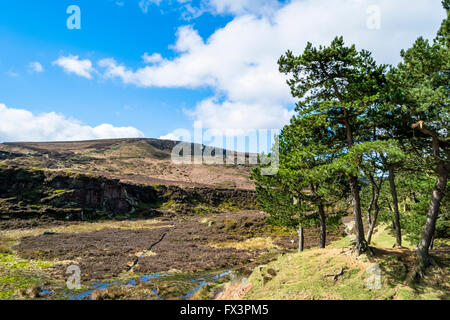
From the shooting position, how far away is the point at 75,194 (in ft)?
198

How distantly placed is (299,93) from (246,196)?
7456 cm

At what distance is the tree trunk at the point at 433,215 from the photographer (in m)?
10.5

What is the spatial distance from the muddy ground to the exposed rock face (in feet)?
24.6

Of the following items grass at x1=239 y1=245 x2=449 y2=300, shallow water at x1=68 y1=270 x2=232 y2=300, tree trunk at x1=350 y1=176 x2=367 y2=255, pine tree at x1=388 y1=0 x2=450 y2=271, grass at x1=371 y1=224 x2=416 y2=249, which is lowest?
shallow water at x1=68 y1=270 x2=232 y2=300

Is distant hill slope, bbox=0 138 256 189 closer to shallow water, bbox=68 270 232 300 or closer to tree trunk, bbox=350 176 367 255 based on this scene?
shallow water, bbox=68 270 232 300

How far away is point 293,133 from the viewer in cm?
1503

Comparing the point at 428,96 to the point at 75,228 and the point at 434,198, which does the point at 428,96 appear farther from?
the point at 75,228

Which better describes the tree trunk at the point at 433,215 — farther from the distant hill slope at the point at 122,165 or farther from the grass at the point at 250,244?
the distant hill slope at the point at 122,165

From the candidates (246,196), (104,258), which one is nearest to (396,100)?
(104,258)

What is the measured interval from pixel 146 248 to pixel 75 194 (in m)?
38.8

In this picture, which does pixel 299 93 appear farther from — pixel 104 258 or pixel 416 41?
pixel 104 258

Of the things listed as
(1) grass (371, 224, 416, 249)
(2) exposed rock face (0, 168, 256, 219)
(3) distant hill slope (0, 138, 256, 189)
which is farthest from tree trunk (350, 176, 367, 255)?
(3) distant hill slope (0, 138, 256, 189)

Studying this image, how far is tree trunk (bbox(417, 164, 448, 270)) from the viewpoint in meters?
10.5

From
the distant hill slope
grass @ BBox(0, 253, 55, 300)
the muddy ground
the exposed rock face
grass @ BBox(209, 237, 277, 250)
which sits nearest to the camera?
grass @ BBox(0, 253, 55, 300)
